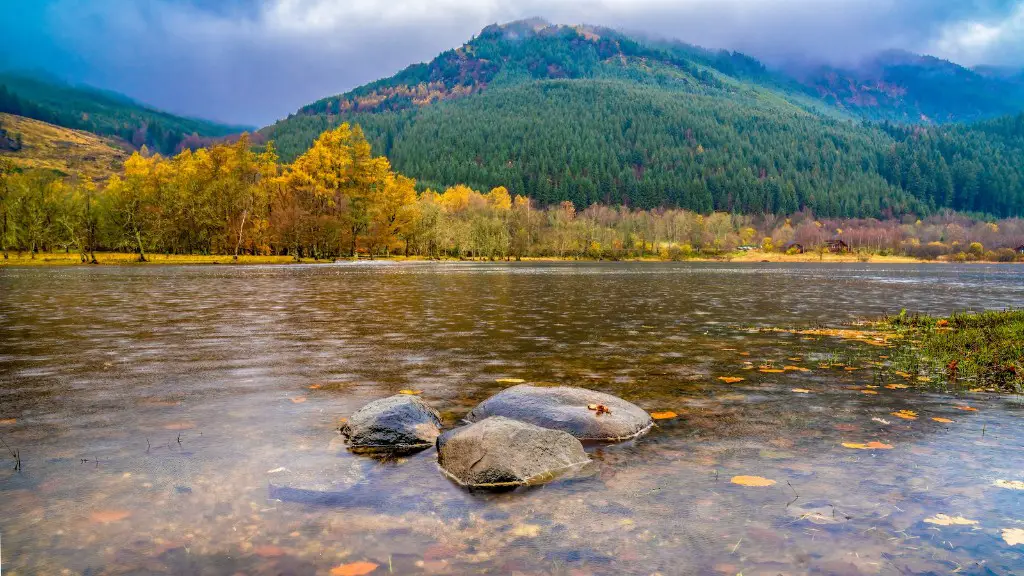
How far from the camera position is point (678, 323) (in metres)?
22.8

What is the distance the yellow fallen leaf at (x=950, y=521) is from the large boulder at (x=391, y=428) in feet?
17.9

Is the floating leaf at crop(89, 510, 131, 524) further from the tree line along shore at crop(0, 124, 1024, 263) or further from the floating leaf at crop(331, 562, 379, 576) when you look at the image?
the tree line along shore at crop(0, 124, 1024, 263)

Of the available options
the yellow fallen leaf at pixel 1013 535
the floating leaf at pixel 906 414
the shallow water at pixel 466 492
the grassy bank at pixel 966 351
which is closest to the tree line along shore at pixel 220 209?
the shallow water at pixel 466 492

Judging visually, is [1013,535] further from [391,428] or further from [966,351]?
[966,351]

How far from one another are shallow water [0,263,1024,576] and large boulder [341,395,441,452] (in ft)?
1.02

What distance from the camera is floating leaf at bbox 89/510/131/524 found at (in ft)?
18.2

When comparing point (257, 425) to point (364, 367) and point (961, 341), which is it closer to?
point (364, 367)

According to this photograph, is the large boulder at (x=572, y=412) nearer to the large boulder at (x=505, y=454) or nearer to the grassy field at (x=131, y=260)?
the large boulder at (x=505, y=454)

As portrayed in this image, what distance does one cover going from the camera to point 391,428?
796cm

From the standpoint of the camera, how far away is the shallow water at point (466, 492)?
4.95 meters

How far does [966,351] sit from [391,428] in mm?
14057

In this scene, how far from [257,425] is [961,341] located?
16.8 m

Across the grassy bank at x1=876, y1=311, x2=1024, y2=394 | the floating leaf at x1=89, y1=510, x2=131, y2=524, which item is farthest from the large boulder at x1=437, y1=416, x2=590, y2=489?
the grassy bank at x1=876, y1=311, x2=1024, y2=394

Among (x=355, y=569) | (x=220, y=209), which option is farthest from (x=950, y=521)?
(x=220, y=209)
